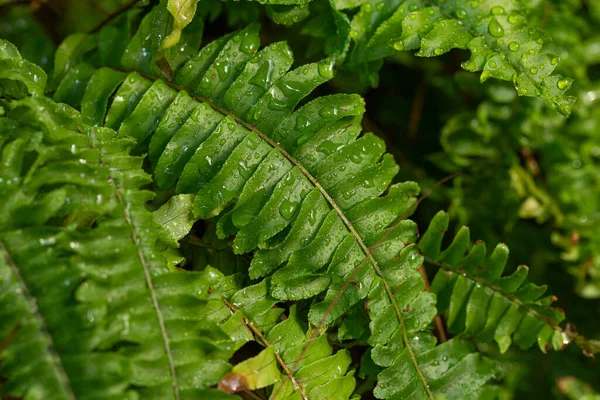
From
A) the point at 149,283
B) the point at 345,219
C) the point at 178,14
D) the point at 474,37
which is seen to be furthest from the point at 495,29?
the point at 149,283

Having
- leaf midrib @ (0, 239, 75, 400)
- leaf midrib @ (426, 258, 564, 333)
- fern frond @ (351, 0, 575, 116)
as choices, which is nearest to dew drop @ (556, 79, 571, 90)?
fern frond @ (351, 0, 575, 116)

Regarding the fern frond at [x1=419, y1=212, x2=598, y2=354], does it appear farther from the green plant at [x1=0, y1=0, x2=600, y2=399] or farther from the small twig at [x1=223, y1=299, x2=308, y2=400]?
the small twig at [x1=223, y1=299, x2=308, y2=400]

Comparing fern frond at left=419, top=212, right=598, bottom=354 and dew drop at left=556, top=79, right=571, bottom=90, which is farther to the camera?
fern frond at left=419, top=212, right=598, bottom=354

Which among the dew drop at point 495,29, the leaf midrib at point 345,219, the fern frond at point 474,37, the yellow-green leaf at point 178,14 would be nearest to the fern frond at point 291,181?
the leaf midrib at point 345,219

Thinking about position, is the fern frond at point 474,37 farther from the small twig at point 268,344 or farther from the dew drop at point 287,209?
the small twig at point 268,344

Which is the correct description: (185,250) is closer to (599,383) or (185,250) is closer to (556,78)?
(556,78)

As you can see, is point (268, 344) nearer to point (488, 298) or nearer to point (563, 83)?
point (488, 298)
